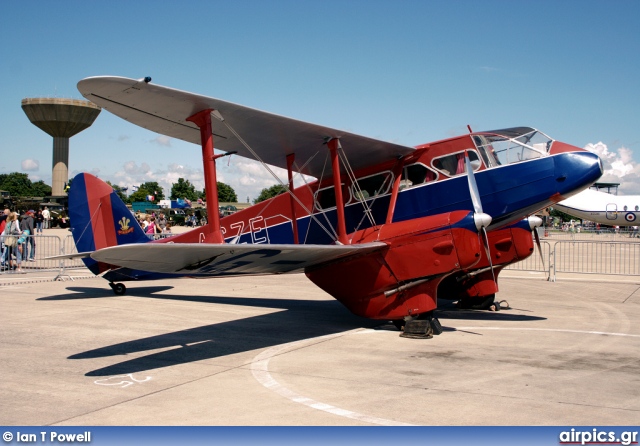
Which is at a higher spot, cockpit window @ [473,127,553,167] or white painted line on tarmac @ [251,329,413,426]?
cockpit window @ [473,127,553,167]

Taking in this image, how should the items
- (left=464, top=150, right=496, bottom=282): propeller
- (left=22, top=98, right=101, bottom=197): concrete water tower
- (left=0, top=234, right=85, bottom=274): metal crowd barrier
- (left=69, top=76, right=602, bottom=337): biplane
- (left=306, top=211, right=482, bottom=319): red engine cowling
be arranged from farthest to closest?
(left=22, top=98, right=101, bottom=197): concrete water tower < (left=0, top=234, right=85, bottom=274): metal crowd barrier < (left=306, top=211, right=482, bottom=319): red engine cowling < (left=464, top=150, right=496, bottom=282): propeller < (left=69, top=76, right=602, bottom=337): biplane

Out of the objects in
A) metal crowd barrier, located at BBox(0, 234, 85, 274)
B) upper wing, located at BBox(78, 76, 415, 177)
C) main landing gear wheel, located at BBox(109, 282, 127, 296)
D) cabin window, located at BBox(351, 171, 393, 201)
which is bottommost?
main landing gear wheel, located at BBox(109, 282, 127, 296)

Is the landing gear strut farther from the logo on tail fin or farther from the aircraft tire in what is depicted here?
the logo on tail fin

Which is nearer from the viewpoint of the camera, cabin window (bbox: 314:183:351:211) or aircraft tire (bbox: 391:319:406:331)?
aircraft tire (bbox: 391:319:406:331)

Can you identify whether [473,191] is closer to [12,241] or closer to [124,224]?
[124,224]

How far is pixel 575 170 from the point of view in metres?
8.90

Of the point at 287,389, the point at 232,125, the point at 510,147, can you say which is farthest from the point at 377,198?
the point at 287,389

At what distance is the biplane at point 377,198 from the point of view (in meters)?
8.41

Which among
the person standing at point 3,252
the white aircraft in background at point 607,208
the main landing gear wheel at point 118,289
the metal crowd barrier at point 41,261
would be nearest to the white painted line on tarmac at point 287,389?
the main landing gear wheel at point 118,289

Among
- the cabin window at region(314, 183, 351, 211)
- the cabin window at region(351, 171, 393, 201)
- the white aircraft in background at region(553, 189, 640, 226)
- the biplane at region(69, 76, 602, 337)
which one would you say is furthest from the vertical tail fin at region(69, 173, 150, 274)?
the white aircraft in background at region(553, 189, 640, 226)

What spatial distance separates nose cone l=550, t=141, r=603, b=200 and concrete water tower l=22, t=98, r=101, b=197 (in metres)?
95.6

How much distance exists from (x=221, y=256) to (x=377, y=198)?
13.1 ft

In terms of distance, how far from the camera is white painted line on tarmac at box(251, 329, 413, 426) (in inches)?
199

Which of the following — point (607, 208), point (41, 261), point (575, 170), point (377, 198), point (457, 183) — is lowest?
point (41, 261)
